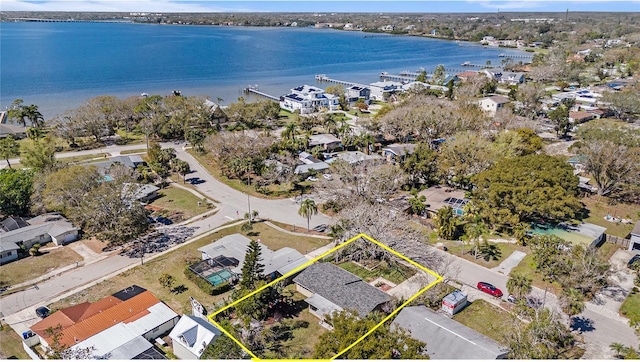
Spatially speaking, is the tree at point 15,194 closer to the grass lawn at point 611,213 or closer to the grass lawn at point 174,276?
the grass lawn at point 174,276

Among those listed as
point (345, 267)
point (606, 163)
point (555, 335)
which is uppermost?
point (606, 163)

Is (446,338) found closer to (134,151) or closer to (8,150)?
(134,151)

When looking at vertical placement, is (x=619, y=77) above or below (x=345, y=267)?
above

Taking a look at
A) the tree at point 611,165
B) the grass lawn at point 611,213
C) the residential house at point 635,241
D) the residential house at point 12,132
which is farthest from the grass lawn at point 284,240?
the residential house at point 12,132

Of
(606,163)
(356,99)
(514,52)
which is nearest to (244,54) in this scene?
(356,99)

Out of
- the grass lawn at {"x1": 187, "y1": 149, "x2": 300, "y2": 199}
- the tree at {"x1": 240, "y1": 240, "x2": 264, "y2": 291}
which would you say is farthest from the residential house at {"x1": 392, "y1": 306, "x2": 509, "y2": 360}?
the grass lawn at {"x1": 187, "y1": 149, "x2": 300, "y2": 199}

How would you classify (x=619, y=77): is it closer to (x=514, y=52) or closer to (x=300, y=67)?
(x=514, y=52)
